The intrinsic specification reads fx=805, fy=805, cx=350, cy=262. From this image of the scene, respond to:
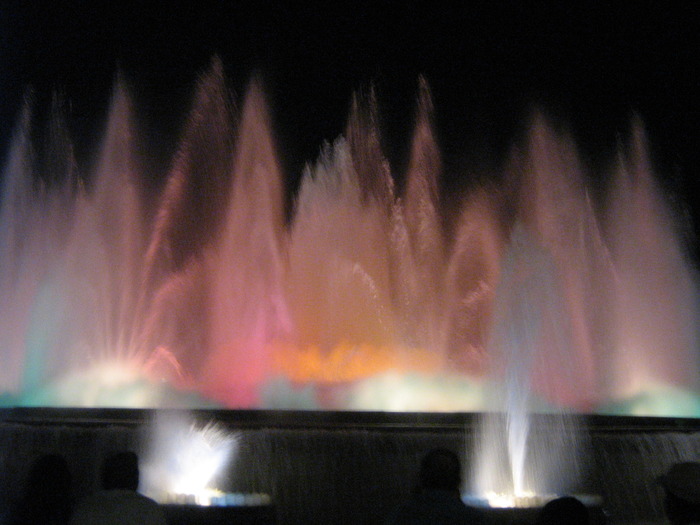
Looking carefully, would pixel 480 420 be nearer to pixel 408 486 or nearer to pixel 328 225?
pixel 408 486

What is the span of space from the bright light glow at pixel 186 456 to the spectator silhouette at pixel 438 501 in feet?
19.7

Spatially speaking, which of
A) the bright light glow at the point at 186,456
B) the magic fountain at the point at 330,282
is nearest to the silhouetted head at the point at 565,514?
the bright light glow at the point at 186,456

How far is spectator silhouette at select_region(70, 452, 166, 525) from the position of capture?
4.21 meters

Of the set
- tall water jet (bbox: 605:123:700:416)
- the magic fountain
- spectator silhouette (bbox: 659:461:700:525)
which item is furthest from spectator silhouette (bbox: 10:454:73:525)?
tall water jet (bbox: 605:123:700:416)

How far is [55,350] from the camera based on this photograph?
57.0ft

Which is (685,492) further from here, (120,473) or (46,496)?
(46,496)

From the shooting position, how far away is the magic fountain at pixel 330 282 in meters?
16.9

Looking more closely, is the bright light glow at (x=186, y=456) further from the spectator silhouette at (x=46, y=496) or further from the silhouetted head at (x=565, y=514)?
the silhouetted head at (x=565, y=514)

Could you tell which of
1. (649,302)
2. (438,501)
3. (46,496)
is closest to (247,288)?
(649,302)

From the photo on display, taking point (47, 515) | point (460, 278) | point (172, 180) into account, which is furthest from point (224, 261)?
point (47, 515)

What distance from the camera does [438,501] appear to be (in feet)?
13.3

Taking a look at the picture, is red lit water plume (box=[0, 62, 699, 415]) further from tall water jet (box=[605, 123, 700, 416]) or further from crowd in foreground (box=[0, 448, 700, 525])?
crowd in foreground (box=[0, 448, 700, 525])

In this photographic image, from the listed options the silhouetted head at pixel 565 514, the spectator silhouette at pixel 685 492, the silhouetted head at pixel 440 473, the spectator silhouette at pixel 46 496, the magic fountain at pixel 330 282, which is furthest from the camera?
the magic fountain at pixel 330 282

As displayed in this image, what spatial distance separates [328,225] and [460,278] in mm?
3466
